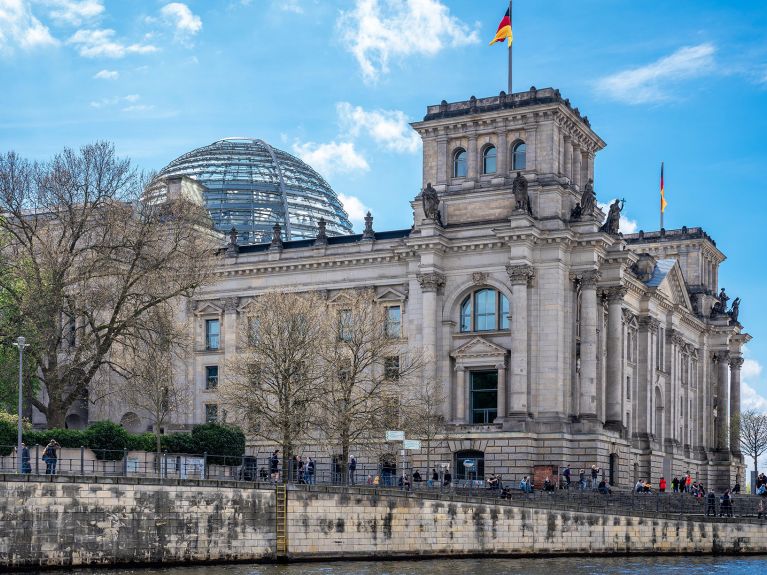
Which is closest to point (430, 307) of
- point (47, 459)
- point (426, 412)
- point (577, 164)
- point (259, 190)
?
point (426, 412)

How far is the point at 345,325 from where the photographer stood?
279ft

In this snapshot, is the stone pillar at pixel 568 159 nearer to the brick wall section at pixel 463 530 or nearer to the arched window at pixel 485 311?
the arched window at pixel 485 311

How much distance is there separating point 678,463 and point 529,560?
1976 inches

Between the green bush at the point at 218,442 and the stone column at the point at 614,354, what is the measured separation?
98.0 feet

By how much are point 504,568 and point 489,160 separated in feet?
141

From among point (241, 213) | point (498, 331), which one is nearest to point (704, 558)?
point (498, 331)

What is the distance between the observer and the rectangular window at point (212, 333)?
10662 centimetres

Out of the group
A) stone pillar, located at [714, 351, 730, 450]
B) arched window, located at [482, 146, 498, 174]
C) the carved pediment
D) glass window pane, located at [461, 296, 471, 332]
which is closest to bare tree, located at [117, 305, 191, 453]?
the carved pediment

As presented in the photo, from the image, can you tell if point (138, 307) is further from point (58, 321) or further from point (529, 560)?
point (529, 560)

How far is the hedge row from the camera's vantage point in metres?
67.4

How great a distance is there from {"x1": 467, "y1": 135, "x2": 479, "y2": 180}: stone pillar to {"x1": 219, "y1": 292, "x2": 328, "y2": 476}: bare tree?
18649mm

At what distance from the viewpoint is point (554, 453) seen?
90.9 metres

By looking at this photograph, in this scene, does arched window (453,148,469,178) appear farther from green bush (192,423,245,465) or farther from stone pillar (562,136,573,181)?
green bush (192,423,245,465)

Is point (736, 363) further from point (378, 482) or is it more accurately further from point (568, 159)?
point (378, 482)
